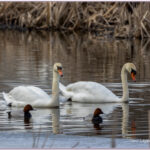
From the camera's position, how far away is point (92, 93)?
1268cm

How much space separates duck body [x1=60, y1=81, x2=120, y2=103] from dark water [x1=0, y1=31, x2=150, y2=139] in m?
0.22

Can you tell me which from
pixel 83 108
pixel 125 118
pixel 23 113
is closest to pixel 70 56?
pixel 83 108

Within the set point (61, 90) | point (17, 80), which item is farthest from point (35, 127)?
point (17, 80)

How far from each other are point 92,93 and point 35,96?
51.0 inches

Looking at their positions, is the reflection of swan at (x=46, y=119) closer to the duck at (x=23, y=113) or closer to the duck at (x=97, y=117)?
the duck at (x=23, y=113)

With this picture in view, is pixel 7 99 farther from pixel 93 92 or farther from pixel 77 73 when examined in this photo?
pixel 77 73

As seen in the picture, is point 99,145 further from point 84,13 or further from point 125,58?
point 84,13

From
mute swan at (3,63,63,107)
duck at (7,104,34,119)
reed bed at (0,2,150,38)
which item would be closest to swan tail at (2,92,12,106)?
mute swan at (3,63,63,107)

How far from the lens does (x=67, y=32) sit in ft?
111

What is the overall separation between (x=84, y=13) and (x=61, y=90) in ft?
63.9

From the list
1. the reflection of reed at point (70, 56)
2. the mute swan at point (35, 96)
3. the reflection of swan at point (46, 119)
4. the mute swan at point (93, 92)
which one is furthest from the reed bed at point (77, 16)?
the reflection of swan at point (46, 119)

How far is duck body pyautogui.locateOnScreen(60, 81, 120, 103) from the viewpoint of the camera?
493 inches

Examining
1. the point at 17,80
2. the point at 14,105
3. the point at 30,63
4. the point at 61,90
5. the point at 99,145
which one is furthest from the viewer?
the point at 30,63

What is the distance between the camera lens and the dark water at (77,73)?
955cm
